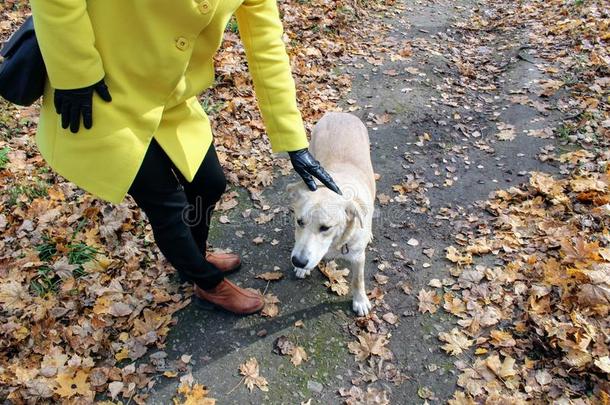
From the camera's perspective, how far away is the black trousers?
2.50 meters

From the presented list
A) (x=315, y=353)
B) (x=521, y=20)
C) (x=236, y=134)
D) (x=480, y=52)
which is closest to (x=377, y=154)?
(x=236, y=134)

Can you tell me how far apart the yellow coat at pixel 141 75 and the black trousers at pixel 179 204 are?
13 centimetres

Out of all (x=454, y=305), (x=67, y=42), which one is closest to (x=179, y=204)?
(x=67, y=42)

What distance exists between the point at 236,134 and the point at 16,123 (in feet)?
10.3

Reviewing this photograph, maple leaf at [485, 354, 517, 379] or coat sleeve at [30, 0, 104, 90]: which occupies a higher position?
coat sleeve at [30, 0, 104, 90]

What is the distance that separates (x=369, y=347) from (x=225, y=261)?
1.72 m

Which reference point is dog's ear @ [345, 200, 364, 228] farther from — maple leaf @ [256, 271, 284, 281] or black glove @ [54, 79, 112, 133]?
black glove @ [54, 79, 112, 133]

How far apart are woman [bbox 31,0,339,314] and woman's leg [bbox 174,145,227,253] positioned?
30 millimetres

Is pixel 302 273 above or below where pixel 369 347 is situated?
above

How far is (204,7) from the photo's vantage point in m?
2.01

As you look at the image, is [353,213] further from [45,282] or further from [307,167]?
[45,282]

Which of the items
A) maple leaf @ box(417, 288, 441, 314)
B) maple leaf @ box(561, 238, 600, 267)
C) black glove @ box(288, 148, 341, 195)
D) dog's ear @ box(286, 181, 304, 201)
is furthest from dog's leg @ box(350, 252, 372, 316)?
maple leaf @ box(561, 238, 600, 267)

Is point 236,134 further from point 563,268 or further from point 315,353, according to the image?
point 563,268

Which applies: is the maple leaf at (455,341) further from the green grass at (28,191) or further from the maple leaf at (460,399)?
the green grass at (28,191)
